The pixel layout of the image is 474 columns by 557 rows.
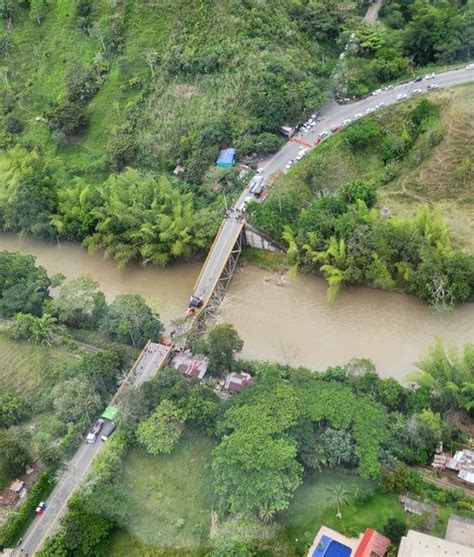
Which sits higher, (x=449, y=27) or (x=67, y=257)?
(x=449, y=27)

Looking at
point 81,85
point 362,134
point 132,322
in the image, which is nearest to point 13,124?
point 81,85

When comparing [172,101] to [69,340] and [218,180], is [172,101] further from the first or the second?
[69,340]

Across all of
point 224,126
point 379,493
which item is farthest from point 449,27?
point 379,493

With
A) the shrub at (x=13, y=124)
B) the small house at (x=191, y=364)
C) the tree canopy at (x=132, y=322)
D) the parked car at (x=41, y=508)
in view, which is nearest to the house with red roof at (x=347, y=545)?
the small house at (x=191, y=364)

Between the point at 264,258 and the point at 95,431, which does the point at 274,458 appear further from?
the point at 264,258

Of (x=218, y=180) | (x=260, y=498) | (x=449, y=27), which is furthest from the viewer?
(x=449, y=27)

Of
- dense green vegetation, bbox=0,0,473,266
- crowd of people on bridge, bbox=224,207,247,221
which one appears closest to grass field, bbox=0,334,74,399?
dense green vegetation, bbox=0,0,473,266
